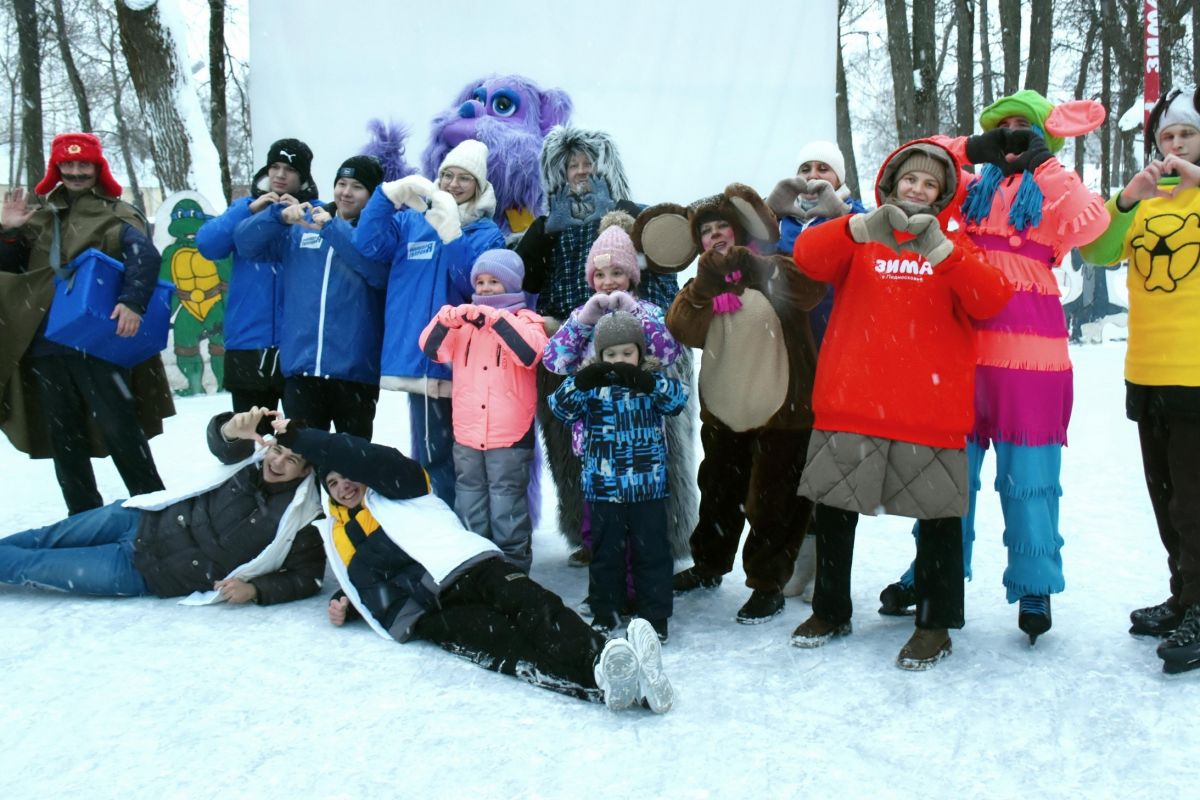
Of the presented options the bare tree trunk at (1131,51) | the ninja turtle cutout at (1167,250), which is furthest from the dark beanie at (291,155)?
the bare tree trunk at (1131,51)

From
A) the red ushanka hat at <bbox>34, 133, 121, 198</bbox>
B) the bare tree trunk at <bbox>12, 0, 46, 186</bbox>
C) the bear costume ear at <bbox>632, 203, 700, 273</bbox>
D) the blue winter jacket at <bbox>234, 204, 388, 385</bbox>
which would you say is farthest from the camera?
the bare tree trunk at <bbox>12, 0, 46, 186</bbox>

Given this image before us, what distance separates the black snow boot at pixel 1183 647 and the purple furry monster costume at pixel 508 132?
3.08 metres

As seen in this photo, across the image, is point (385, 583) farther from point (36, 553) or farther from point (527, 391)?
point (36, 553)

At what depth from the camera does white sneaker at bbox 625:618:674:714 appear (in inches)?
106

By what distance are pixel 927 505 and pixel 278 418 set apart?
234 cm

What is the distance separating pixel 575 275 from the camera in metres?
4.06

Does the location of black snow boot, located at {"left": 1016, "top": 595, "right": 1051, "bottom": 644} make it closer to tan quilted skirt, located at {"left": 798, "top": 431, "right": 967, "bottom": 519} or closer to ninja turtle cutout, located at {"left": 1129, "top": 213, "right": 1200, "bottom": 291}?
tan quilted skirt, located at {"left": 798, "top": 431, "right": 967, "bottom": 519}

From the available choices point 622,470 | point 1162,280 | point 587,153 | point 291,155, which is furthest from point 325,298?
point 1162,280

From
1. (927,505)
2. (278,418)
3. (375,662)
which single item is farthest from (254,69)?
(927,505)

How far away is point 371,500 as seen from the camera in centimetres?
353

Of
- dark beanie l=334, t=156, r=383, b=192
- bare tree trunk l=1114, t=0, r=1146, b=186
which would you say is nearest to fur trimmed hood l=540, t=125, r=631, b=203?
dark beanie l=334, t=156, r=383, b=192

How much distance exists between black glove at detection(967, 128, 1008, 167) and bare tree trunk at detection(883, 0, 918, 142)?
8.05 metres

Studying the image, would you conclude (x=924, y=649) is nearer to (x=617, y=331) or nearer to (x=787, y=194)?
(x=617, y=331)

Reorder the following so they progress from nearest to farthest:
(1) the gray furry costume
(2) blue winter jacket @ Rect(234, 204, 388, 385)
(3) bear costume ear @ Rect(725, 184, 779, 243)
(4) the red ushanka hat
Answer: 1. (3) bear costume ear @ Rect(725, 184, 779, 243)
2. (1) the gray furry costume
3. (2) blue winter jacket @ Rect(234, 204, 388, 385)
4. (4) the red ushanka hat
